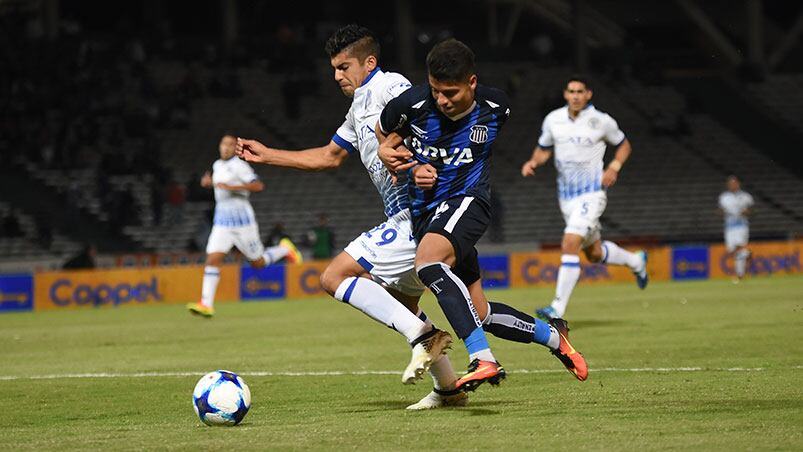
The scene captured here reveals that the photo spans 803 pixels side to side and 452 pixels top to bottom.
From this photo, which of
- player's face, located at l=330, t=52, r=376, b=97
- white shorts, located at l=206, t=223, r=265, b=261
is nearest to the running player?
player's face, located at l=330, t=52, r=376, b=97

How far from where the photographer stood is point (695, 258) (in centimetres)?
2903

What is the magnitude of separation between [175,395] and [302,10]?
1393 inches

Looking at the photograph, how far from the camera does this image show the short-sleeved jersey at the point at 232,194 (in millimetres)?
19219

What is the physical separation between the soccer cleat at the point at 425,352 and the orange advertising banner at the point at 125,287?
18.0m

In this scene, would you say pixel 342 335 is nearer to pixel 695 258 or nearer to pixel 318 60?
pixel 695 258

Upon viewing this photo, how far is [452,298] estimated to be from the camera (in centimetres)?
766

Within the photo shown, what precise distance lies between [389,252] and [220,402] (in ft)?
4.87

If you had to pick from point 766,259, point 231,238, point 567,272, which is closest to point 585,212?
point 567,272

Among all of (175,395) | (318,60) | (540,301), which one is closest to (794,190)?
(318,60)

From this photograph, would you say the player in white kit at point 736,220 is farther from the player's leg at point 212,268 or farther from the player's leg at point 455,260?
the player's leg at point 455,260

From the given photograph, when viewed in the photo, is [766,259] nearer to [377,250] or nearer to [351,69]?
[351,69]

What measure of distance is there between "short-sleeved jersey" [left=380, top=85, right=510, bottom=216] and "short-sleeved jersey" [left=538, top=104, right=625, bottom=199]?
281 inches

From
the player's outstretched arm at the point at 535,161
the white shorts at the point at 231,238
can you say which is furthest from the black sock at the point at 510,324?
the white shorts at the point at 231,238

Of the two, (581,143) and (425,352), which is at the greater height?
(581,143)
